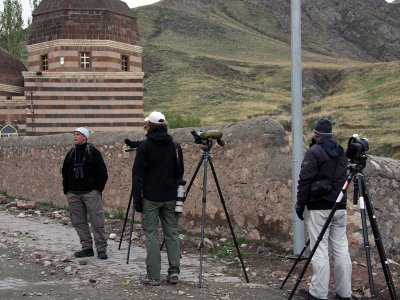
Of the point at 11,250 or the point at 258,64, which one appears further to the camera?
the point at 258,64

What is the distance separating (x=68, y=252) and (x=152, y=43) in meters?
93.4

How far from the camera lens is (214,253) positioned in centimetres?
938

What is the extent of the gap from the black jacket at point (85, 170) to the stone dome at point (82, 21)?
1134 inches

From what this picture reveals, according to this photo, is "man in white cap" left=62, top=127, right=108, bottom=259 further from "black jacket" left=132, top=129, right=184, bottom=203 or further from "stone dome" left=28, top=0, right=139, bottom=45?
"stone dome" left=28, top=0, right=139, bottom=45

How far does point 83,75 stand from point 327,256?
32.7 m

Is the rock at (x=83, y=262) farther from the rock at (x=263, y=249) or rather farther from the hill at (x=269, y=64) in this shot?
the hill at (x=269, y=64)

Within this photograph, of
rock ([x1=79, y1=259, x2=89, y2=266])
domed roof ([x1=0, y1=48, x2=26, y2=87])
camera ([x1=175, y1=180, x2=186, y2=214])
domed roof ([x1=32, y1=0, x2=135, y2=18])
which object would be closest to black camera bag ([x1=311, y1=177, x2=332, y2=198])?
camera ([x1=175, y1=180, x2=186, y2=214])

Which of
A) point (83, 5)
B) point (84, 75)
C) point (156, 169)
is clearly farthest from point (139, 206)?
point (83, 5)

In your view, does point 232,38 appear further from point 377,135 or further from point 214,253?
point 214,253

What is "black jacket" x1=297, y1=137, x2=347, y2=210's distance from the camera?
21.6 ft

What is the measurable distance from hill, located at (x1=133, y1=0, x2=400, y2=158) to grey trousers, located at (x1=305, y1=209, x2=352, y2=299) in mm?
22010

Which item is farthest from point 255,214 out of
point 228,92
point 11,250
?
point 228,92

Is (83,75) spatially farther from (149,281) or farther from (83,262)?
(149,281)

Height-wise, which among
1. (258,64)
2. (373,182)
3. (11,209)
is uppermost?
(258,64)
